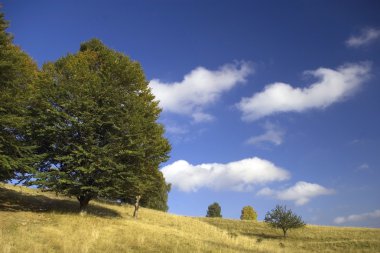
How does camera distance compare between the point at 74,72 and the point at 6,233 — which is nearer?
the point at 6,233

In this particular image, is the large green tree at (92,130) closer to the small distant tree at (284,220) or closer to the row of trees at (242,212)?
the small distant tree at (284,220)

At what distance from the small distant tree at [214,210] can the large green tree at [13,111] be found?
91.9 metres

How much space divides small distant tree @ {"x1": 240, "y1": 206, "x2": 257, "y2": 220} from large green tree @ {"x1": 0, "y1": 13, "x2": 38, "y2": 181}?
10456 centimetres

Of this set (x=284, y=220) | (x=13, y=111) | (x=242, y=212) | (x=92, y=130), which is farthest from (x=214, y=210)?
(x=13, y=111)

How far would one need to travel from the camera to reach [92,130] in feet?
95.1

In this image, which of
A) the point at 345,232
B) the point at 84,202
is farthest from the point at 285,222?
the point at 84,202

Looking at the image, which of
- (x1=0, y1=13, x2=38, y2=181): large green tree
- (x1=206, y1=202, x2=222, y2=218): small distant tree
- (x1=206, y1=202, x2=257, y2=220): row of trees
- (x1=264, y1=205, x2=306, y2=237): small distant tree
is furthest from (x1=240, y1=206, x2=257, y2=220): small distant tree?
(x1=0, y1=13, x2=38, y2=181): large green tree

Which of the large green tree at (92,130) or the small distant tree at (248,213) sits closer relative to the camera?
the large green tree at (92,130)

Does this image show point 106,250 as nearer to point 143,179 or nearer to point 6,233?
point 6,233

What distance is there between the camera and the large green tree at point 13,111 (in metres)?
25.7

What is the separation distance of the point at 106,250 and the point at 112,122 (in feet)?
38.4

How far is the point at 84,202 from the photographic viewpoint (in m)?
30.5

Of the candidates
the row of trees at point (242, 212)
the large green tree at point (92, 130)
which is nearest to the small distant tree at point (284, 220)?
the large green tree at point (92, 130)

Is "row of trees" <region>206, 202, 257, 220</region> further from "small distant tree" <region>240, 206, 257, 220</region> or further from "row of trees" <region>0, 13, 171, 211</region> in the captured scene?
"row of trees" <region>0, 13, 171, 211</region>
